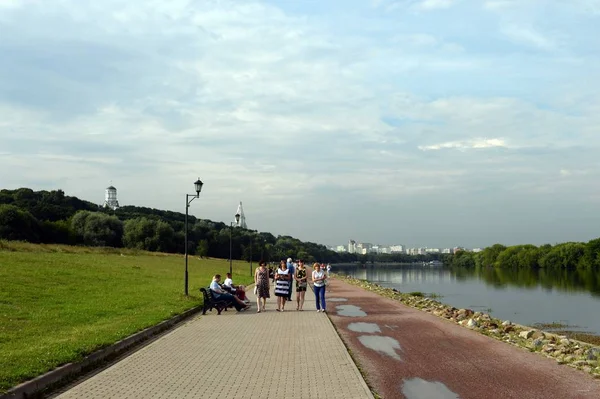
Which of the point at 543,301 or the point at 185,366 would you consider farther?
the point at 543,301

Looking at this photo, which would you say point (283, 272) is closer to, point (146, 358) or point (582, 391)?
point (146, 358)

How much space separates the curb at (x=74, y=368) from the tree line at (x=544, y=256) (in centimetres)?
8998

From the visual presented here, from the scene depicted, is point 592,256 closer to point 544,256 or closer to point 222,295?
point 544,256

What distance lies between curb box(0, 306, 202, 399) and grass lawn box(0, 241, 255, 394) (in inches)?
5.4

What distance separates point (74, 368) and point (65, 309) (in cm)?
753

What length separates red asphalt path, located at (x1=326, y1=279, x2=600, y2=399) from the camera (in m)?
7.89

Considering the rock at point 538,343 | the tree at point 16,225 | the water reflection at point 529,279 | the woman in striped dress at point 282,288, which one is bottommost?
the water reflection at point 529,279

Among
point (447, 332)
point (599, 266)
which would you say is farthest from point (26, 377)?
point (599, 266)

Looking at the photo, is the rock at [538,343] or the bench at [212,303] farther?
the bench at [212,303]

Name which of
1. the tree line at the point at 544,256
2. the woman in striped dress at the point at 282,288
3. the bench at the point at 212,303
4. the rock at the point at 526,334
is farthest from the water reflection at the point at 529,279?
the bench at the point at 212,303

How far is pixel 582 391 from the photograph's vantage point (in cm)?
795

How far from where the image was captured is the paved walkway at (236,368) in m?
7.50

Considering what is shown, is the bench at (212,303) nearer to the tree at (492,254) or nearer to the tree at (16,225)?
the tree at (16,225)

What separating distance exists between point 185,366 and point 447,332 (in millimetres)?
7200
